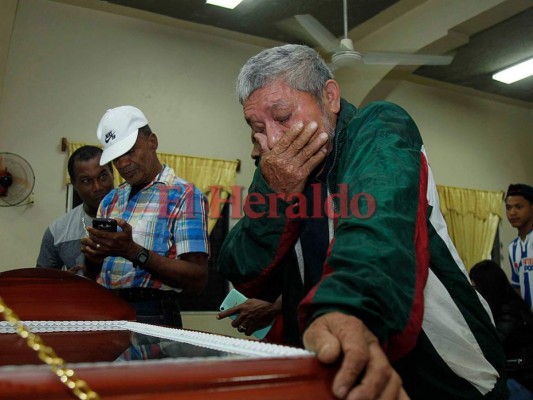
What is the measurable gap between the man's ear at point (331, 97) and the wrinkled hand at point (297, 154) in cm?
17

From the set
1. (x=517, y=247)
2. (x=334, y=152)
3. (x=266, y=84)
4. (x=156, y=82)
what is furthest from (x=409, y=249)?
(x=156, y=82)

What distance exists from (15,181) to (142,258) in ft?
11.1

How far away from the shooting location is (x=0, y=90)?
4.80m

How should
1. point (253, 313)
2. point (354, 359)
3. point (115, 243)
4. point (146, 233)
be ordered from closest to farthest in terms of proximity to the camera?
point (354, 359) → point (253, 313) → point (115, 243) → point (146, 233)

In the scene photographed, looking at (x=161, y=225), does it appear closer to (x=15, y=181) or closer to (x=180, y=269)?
(x=180, y=269)

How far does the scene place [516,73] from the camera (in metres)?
7.14

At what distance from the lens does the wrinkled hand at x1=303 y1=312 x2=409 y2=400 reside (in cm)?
48

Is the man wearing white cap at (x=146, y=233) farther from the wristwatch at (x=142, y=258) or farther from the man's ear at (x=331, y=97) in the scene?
the man's ear at (x=331, y=97)

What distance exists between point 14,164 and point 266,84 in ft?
13.5

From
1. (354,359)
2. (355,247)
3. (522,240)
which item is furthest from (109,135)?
(522,240)

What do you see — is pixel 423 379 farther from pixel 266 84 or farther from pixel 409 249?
pixel 266 84

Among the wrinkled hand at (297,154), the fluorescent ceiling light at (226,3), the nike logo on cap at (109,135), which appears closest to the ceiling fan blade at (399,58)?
the fluorescent ceiling light at (226,3)

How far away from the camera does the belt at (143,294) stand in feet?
6.18

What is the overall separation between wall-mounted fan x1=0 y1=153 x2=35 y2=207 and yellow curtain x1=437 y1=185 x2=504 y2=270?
5086 millimetres
